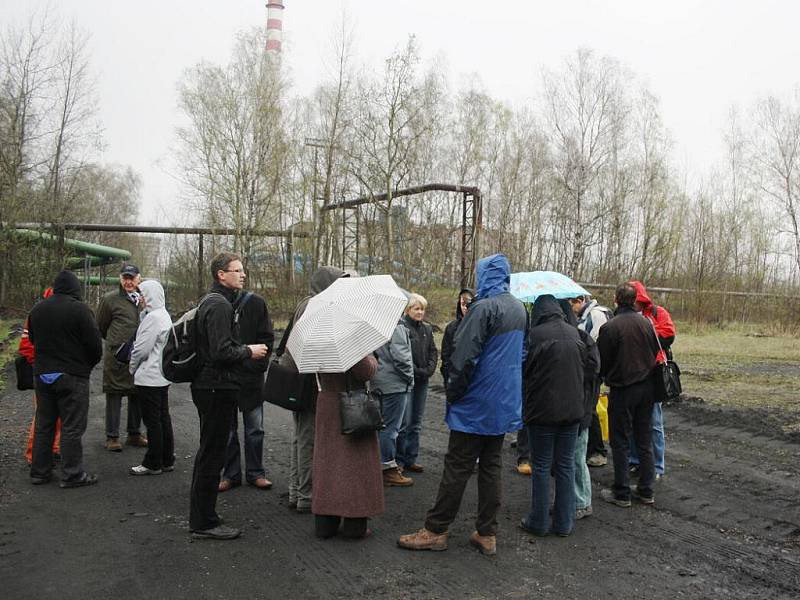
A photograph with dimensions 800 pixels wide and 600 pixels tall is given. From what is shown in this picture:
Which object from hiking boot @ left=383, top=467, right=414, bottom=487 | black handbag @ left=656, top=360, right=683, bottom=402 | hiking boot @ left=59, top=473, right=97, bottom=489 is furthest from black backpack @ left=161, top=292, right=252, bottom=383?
black handbag @ left=656, top=360, right=683, bottom=402

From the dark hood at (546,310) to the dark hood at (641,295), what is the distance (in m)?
1.26

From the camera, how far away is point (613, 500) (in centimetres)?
590

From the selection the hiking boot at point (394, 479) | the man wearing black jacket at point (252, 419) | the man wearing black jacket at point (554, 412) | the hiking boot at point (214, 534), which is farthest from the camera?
the hiking boot at point (394, 479)

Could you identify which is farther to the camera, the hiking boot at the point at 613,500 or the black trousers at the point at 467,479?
the hiking boot at the point at 613,500

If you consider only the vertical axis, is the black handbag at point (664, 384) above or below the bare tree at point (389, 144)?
below

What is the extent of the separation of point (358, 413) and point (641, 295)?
126 inches

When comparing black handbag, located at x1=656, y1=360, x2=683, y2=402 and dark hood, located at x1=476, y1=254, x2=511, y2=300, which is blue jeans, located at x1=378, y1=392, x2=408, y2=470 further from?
black handbag, located at x1=656, y1=360, x2=683, y2=402

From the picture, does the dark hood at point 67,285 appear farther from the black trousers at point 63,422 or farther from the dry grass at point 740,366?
the dry grass at point 740,366

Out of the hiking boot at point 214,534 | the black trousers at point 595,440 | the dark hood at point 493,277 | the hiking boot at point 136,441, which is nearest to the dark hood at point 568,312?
the dark hood at point 493,277

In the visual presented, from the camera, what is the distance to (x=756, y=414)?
9.65 metres

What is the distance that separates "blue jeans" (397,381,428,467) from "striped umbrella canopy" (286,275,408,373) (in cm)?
244

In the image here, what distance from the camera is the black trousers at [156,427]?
6559 mm

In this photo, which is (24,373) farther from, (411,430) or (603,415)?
(603,415)

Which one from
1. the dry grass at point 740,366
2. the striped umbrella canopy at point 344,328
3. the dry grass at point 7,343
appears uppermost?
the striped umbrella canopy at point 344,328
